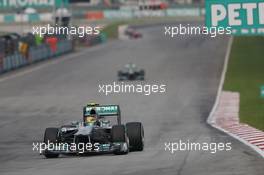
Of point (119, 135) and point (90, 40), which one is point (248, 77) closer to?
point (119, 135)

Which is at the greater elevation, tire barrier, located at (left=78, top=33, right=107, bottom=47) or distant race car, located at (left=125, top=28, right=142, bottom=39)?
tire barrier, located at (left=78, top=33, right=107, bottom=47)

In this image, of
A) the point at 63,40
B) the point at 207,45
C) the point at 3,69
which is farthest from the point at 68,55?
the point at 3,69

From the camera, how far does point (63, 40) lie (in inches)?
3371

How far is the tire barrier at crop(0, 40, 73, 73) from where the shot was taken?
208 ft

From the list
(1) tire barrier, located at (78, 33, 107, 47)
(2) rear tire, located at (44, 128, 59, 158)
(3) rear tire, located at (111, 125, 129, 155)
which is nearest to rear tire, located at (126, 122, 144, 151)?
(3) rear tire, located at (111, 125, 129, 155)

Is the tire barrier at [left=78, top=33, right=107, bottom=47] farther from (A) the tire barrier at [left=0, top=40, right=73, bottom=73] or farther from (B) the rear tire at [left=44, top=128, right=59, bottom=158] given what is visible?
(B) the rear tire at [left=44, top=128, right=59, bottom=158]

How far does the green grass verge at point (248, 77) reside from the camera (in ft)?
116

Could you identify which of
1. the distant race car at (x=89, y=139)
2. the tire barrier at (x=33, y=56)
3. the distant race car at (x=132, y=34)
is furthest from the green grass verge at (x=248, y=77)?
the distant race car at (x=132, y=34)

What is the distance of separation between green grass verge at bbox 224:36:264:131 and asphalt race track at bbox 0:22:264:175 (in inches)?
46.5

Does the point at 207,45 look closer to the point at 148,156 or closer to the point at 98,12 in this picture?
the point at 98,12

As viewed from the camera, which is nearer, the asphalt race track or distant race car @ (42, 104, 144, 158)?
the asphalt race track

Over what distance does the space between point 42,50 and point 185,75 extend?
21090 mm

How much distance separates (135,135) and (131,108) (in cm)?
1485

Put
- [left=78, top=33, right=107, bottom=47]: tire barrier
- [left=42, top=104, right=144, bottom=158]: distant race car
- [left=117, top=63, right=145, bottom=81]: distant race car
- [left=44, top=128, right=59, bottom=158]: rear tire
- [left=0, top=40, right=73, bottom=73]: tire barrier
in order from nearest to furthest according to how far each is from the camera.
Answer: [left=42, top=104, right=144, bottom=158]: distant race car, [left=44, top=128, right=59, bottom=158]: rear tire, [left=117, top=63, right=145, bottom=81]: distant race car, [left=0, top=40, right=73, bottom=73]: tire barrier, [left=78, top=33, right=107, bottom=47]: tire barrier
